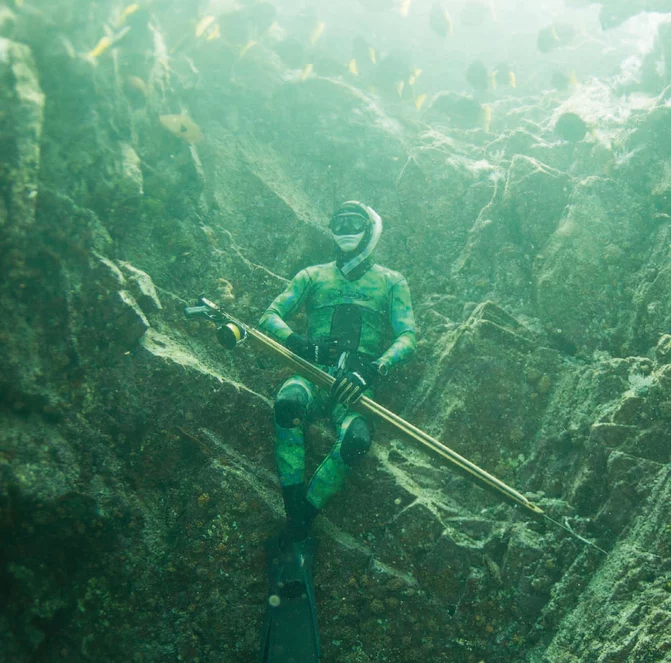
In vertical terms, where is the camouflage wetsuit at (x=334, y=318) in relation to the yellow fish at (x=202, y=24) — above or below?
below

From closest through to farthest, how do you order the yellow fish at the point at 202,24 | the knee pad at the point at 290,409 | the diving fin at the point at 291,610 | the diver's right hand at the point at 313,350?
the diving fin at the point at 291,610 < the knee pad at the point at 290,409 < the diver's right hand at the point at 313,350 < the yellow fish at the point at 202,24


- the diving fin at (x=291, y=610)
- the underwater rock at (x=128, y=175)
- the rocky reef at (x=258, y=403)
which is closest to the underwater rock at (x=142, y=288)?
the rocky reef at (x=258, y=403)

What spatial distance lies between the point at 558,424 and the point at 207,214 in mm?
6160

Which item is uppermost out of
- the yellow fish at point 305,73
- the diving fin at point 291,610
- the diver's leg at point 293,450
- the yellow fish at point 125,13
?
the yellow fish at point 305,73

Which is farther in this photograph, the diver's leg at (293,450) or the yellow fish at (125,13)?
the yellow fish at (125,13)

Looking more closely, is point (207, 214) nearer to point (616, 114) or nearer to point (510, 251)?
point (510, 251)

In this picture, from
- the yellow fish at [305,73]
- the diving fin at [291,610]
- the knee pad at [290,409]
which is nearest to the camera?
the diving fin at [291,610]

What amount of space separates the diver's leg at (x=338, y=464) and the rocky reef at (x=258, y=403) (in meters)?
0.41

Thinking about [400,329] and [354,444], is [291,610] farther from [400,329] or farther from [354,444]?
[400,329]

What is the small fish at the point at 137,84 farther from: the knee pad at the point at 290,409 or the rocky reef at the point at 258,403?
the knee pad at the point at 290,409

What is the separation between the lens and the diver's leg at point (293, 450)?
4.75 meters

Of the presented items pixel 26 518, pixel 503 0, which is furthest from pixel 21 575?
pixel 503 0

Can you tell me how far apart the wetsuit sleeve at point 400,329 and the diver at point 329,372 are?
0.6 inches

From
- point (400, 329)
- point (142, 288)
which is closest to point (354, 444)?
point (400, 329)
